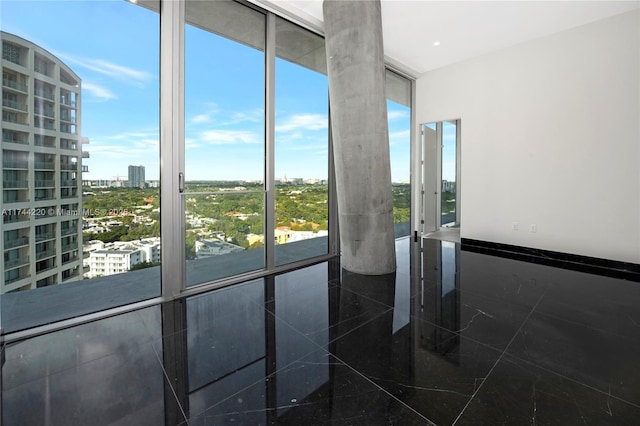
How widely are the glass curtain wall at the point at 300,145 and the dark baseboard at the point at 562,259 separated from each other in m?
2.67

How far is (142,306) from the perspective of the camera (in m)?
2.70

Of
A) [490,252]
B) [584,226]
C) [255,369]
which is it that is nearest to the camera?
[255,369]

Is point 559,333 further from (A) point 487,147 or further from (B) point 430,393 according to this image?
(A) point 487,147

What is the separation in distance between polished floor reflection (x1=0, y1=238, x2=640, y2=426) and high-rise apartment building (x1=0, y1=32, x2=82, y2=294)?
546 mm

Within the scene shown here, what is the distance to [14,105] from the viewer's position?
215 centimetres

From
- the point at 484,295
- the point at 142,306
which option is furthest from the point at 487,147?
the point at 142,306

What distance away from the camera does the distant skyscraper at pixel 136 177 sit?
2713mm

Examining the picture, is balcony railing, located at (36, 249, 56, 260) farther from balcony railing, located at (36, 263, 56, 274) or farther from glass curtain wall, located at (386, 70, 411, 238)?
glass curtain wall, located at (386, 70, 411, 238)

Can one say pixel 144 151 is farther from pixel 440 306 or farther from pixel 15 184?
pixel 440 306

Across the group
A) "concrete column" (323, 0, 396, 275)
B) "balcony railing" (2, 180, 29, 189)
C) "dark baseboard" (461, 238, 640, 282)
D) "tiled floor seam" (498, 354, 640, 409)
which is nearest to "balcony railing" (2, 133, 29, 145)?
"balcony railing" (2, 180, 29, 189)

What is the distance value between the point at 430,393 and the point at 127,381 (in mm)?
1652

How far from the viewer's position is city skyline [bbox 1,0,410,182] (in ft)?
7.80

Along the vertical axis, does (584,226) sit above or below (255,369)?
above

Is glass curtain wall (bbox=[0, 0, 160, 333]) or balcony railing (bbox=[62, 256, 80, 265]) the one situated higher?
glass curtain wall (bbox=[0, 0, 160, 333])
